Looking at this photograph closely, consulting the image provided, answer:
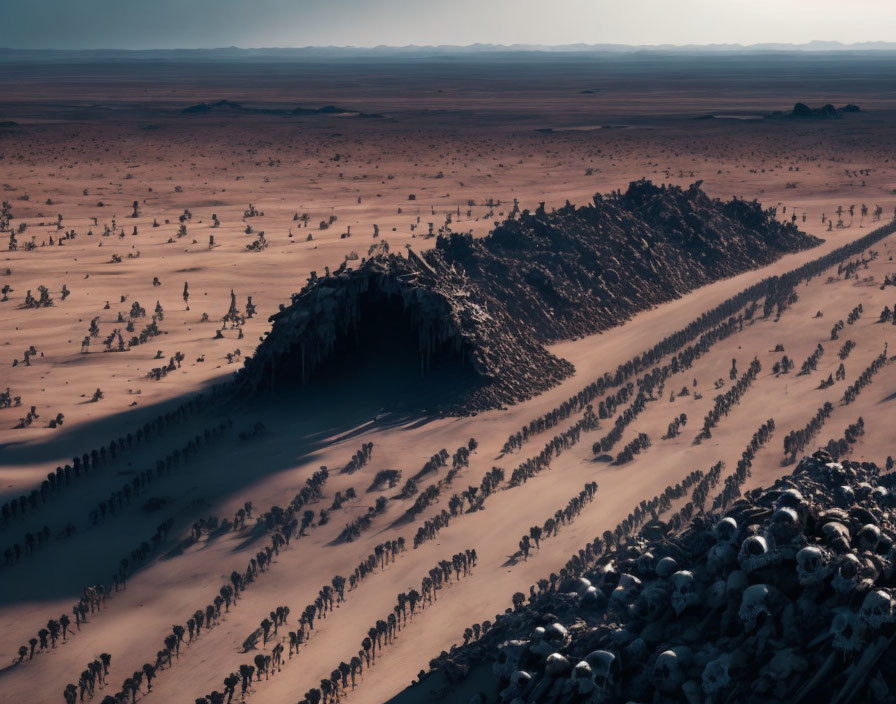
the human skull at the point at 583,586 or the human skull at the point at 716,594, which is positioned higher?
the human skull at the point at 716,594

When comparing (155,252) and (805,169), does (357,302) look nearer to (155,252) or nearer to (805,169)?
(155,252)

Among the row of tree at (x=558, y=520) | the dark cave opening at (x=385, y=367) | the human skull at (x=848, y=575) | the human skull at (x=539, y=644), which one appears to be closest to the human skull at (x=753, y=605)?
the human skull at (x=848, y=575)

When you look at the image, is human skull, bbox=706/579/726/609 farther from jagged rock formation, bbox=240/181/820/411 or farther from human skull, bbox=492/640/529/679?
jagged rock formation, bbox=240/181/820/411

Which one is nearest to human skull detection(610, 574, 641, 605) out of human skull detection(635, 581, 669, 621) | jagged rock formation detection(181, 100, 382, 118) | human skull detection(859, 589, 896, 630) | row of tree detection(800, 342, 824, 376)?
human skull detection(635, 581, 669, 621)

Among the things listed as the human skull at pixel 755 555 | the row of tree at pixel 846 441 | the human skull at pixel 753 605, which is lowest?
the row of tree at pixel 846 441

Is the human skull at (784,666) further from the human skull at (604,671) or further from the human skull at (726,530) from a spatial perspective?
the human skull at (726,530)

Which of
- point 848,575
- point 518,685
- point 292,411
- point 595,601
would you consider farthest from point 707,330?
point 518,685

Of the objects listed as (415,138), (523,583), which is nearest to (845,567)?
(523,583)
